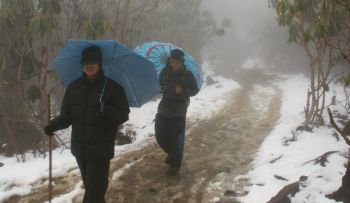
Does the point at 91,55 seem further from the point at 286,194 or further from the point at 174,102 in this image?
the point at 286,194

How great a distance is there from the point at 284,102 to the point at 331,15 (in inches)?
293

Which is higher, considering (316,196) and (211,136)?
(316,196)

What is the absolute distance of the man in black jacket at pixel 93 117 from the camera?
12.3 ft

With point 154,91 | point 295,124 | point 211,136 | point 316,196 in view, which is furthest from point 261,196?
point 295,124

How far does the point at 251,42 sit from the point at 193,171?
4827 cm

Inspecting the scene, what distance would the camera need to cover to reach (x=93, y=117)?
3.76 meters

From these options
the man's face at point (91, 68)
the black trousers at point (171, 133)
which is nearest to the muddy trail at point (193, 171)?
the black trousers at point (171, 133)

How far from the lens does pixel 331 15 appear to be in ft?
25.0

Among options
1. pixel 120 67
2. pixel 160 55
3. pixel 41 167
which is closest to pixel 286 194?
pixel 120 67

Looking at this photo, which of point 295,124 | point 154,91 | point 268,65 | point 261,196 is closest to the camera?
point 154,91

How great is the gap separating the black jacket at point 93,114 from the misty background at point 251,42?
85.6 ft

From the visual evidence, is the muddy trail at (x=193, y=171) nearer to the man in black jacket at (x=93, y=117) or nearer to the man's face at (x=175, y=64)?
the man in black jacket at (x=93, y=117)

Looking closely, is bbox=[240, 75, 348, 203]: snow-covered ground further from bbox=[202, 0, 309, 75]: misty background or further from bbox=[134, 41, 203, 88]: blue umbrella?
bbox=[202, 0, 309, 75]: misty background

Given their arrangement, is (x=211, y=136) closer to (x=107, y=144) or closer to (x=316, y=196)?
(x=316, y=196)
